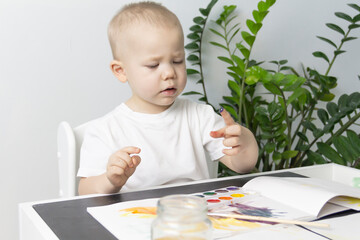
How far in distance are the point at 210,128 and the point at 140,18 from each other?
1.14 ft

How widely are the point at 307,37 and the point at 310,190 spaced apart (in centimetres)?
166

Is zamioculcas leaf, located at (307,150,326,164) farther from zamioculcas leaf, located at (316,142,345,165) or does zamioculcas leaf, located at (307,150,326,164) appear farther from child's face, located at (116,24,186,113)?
child's face, located at (116,24,186,113)

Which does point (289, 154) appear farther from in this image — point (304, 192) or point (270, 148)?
point (304, 192)

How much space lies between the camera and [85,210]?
0.80m

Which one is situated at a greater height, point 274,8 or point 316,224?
point 274,8

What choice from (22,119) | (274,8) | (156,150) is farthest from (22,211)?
(274,8)

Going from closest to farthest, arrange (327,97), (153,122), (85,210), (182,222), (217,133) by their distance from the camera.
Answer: (182,222) < (85,210) < (217,133) < (153,122) < (327,97)

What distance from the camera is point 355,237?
2.25ft

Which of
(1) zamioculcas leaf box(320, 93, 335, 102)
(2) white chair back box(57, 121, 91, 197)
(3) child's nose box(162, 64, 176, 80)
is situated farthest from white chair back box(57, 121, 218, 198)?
(1) zamioculcas leaf box(320, 93, 335, 102)

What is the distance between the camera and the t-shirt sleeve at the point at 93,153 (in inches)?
43.6

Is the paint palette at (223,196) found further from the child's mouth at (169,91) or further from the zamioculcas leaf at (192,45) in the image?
the zamioculcas leaf at (192,45)

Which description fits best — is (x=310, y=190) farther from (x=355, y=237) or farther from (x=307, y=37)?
(x=307, y=37)

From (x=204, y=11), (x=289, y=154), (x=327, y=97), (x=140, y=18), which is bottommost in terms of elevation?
(x=289, y=154)

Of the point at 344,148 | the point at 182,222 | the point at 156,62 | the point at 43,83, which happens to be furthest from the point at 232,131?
the point at 43,83
